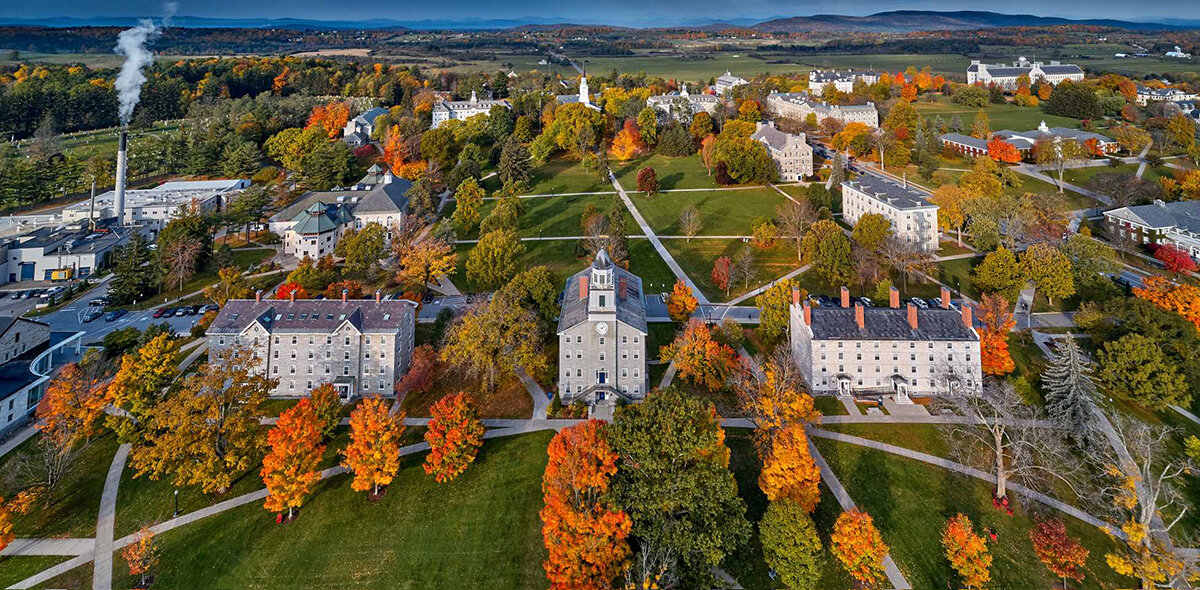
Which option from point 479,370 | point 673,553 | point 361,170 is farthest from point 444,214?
point 673,553

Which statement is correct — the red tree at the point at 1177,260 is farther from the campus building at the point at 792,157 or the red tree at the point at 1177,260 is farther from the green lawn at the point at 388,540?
the green lawn at the point at 388,540

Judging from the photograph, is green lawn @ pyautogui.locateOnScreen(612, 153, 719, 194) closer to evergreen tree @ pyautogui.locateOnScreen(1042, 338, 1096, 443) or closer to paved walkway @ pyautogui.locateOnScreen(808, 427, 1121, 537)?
paved walkway @ pyautogui.locateOnScreen(808, 427, 1121, 537)

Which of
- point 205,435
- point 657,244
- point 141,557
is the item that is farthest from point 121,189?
point 657,244

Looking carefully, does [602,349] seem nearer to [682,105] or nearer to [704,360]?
[704,360]

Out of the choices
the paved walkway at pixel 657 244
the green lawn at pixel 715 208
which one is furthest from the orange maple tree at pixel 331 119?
the green lawn at pixel 715 208

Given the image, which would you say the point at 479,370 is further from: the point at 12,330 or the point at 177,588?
the point at 12,330

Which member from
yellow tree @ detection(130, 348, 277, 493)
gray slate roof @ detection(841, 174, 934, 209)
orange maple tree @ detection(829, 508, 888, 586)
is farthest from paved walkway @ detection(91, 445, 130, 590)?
gray slate roof @ detection(841, 174, 934, 209)
